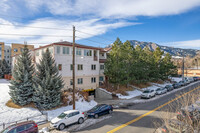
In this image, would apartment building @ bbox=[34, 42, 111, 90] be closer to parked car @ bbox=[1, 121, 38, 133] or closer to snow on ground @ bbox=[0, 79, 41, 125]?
snow on ground @ bbox=[0, 79, 41, 125]

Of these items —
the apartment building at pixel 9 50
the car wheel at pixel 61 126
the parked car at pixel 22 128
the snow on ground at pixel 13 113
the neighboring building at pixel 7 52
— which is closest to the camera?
the parked car at pixel 22 128

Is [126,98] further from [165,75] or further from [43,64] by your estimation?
[165,75]

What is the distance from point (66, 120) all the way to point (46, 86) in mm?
7468

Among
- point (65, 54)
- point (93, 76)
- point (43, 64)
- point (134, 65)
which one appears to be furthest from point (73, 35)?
point (134, 65)

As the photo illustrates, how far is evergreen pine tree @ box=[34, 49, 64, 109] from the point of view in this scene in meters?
19.4

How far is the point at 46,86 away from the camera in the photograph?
19.8 m

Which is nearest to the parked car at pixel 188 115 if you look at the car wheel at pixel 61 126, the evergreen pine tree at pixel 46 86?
the car wheel at pixel 61 126

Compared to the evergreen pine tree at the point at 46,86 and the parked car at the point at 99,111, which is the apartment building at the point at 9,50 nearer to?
the evergreen pine tree at the point at 46,86

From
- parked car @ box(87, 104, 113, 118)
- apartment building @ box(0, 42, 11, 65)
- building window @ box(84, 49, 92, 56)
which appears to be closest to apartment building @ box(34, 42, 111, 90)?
building window @ box(84, 49, 92, 56)

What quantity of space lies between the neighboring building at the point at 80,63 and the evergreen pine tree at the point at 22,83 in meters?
4.91

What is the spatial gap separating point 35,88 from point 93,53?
14921 mm

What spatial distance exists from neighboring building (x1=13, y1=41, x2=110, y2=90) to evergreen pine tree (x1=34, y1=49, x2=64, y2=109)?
13.5 feet

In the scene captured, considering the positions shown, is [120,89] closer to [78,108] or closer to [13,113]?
[78,108]

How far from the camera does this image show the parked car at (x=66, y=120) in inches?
552
